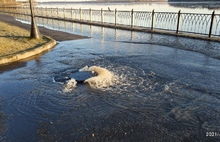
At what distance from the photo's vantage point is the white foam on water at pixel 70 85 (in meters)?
5.67

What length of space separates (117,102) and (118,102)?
0.08 feet

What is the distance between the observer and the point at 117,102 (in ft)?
16.2

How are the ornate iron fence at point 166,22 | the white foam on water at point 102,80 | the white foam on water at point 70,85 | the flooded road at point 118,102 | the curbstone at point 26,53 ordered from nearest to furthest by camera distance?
the flooded road at point 118,102 → the white foam on water at point 70,85 → the white foam on water at point 102,80 → the curbstone at point 26,53 → the ornate iron fence at point 166,22

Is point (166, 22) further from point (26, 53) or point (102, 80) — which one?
point (102, 80)

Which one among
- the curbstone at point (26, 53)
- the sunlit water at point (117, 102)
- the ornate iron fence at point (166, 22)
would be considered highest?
the ornate iron fence at point (166, 22)

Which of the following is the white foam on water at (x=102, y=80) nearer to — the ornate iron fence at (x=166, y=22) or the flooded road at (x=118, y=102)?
the flooded road at (x=118, y=102)

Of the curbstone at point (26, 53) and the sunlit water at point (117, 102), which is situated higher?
the curbstone at point (26, 53)

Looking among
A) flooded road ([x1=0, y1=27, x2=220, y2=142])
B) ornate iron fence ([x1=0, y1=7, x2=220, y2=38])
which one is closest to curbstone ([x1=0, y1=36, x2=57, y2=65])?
flooded road ([x1=0, y1=27, x2=220, y2=142])

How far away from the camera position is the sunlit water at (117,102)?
384 cm

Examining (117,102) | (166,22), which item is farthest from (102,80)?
(166,22)

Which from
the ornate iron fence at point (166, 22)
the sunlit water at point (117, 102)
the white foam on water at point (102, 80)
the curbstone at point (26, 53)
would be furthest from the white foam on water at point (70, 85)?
the ornate iron fence at point (166, 22)

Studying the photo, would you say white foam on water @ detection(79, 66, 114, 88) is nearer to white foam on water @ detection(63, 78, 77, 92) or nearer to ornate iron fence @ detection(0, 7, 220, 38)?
white foam on water @ detection(63, 78, 77, 92)

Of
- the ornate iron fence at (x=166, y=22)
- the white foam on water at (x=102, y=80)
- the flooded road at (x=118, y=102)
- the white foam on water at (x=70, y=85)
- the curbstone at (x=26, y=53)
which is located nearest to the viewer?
the flooded road at (x=118, y=102)

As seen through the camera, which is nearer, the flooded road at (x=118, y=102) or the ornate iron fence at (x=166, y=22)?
the flooded road at (x=118, y=102)
